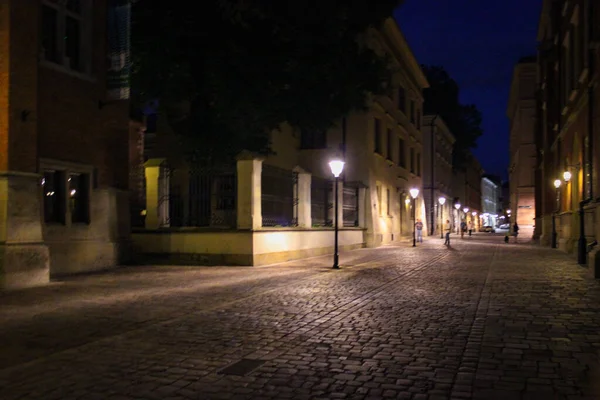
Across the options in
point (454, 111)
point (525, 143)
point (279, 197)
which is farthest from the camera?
point (454, 111)

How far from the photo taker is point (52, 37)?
1453 cm

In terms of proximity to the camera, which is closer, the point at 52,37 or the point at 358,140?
the point at 52,37

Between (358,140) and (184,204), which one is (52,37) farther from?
(358,140)

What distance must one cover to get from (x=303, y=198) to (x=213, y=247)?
4.40m

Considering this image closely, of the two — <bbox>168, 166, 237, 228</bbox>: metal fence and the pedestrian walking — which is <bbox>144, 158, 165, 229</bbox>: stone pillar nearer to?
<bbox>168, 166, 237, 228</bbox>: metal fence

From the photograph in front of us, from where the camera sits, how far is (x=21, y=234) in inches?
488

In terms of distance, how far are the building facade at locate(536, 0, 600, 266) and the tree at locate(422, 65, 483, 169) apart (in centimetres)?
2747

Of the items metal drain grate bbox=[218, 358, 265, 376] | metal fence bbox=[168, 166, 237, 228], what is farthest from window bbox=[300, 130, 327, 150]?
metal drain grate bbox=[218, 358, 265, 376]

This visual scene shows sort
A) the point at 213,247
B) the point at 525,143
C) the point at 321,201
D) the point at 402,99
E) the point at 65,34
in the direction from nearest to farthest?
the point at 65,34 → the point at 213,247 → the point at 321,201 → the point at 402,99 → the point at 525,143

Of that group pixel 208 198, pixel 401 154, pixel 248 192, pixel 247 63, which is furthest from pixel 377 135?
pixel 248 192

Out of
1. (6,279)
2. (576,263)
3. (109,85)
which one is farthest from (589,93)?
(6,279)

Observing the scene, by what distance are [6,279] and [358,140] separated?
20737 mm

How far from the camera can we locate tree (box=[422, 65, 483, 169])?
Result: 208ft

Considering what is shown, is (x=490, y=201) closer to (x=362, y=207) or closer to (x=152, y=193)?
(x=362, y=207)
